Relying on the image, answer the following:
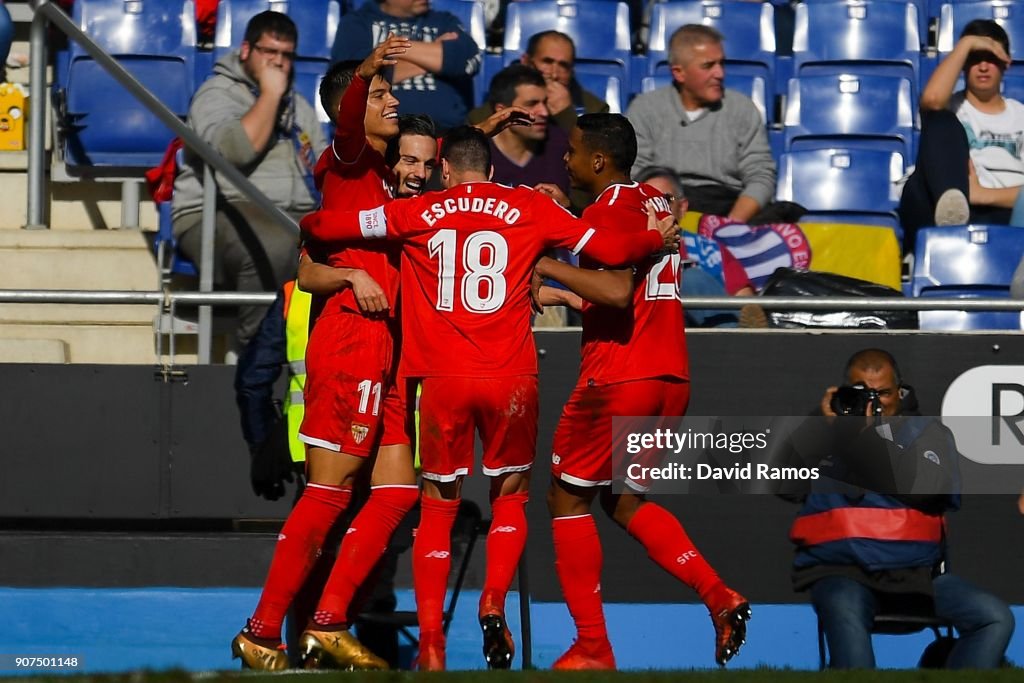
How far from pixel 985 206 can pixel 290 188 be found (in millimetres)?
3865

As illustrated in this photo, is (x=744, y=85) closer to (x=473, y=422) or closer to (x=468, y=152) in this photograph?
(x=468, y=152)

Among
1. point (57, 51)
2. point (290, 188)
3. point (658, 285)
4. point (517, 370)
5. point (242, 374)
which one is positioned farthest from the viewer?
point (57, 51)

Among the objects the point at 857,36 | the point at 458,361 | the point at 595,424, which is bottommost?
the point at 595,424

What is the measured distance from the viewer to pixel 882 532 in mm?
6168

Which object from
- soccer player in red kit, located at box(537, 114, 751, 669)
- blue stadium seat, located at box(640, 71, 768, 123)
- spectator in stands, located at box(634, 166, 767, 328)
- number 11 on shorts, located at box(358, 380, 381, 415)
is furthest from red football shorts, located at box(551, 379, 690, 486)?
blue stadium seat, located at box(640, 71, 768, 123)

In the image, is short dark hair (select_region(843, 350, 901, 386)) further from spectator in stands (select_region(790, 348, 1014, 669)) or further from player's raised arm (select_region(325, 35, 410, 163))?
player's raised arm (select_region(325, 35, 410, 163))

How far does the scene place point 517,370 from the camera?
5172mm

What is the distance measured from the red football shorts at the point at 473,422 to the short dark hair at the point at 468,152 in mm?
780

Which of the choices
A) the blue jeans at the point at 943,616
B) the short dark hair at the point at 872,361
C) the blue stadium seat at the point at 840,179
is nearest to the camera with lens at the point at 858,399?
the short dark hair at the point at 872,361

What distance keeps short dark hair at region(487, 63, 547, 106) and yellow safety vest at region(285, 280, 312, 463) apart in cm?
186

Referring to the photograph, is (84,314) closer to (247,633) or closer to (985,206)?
(247,633)

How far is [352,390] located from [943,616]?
262 centimetres

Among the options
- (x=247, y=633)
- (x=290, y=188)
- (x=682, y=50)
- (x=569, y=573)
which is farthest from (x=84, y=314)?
(x=682, y=50)

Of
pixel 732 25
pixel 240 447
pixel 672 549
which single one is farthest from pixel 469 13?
pixel 672 549
